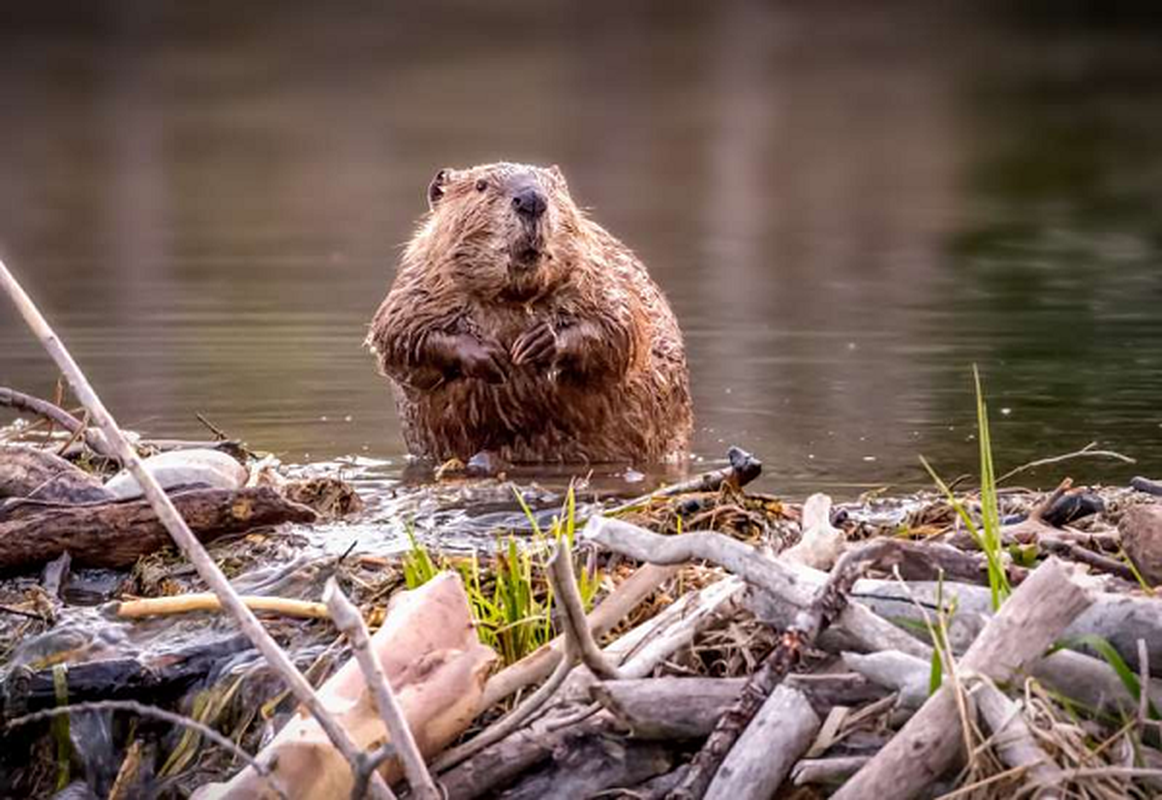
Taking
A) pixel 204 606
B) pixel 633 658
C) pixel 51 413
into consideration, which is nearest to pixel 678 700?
pixel 633 658

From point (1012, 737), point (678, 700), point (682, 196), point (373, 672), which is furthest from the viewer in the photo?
point (682, 196)

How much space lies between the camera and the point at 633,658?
12.6 feet

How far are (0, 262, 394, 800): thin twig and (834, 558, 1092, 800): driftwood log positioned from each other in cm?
70

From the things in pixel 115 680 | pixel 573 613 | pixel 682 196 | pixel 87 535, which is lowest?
pixel 682 196

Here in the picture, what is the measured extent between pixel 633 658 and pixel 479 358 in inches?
106

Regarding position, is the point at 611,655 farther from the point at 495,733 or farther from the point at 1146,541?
the point at 1146,541

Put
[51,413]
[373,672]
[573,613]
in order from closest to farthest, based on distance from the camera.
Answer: [373,672] → [573,613] → [51,413]

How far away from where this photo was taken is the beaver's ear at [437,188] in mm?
6660

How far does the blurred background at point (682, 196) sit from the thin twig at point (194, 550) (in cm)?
324

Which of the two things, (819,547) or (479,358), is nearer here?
(819,547)

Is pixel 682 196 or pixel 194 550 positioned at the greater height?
pixel 194 550

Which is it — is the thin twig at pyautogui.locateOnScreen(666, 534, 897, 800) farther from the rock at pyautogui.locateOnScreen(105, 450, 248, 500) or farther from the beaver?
the beaver

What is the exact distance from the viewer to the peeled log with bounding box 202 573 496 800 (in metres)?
3.70

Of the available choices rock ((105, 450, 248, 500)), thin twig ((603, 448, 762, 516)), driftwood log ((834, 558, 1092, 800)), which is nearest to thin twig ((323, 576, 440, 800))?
driftwood log ((834, 558, 1092, 800))
